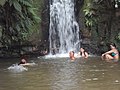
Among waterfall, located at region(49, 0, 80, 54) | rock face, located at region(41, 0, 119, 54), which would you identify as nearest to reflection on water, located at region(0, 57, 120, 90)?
rock face, located at region(41, 0, 119, 54)

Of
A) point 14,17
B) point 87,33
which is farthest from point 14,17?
point 87,33

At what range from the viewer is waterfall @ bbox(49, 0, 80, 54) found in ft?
67.5

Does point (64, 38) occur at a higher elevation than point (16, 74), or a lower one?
higher

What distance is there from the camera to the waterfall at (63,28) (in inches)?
810

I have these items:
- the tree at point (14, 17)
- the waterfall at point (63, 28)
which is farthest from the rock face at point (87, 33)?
the tree at point (14, 17)

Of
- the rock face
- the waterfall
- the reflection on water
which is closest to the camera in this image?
the reflection on water

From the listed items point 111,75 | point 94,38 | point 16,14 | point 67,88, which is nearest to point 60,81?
point 67,88

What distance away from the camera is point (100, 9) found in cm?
1952

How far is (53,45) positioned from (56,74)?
363 inches

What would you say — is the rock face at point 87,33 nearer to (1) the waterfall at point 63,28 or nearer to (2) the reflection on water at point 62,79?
(1) the waterfall at point 63,28

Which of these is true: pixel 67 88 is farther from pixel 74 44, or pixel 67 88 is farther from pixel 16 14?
pixel 74 44

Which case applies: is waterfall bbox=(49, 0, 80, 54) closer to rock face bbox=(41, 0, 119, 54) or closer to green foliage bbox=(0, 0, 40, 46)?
rock face bbox=(41, 0, 119, 54)

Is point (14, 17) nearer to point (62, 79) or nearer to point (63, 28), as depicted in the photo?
point (62, 79)

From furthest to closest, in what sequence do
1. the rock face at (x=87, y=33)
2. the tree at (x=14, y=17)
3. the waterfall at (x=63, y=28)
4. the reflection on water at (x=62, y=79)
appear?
the waterfall at (x=63, y=28)
the rock face at (x=87, y=33)
the tree at (x=14, y=17)
the reflection on water at (x=62, y=79)
